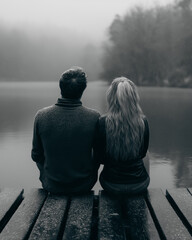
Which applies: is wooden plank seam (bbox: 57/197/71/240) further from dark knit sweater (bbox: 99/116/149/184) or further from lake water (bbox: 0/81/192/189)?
lake water (bbox: 0/81/192/189)

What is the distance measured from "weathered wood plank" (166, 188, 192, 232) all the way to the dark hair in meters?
1.22

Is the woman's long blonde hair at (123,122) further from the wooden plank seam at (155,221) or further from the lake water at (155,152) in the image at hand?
the lake water at (155,152)

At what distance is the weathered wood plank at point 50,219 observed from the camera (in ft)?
8.02

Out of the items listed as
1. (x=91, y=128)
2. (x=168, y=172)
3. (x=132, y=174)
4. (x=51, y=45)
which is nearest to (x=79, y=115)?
(x=91, y=128)

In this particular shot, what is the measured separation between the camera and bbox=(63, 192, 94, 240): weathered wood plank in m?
2.46

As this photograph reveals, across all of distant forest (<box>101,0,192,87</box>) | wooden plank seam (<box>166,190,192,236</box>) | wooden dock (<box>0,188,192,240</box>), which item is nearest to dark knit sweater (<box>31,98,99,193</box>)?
wooden dock (<box>0,188,192,240</box>)

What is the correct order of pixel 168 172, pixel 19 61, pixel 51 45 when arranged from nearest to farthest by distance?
pixel 168 172
pixel 19 61
pixel 51 45

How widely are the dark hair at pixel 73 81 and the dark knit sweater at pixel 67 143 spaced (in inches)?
3.3

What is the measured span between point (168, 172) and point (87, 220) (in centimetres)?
475

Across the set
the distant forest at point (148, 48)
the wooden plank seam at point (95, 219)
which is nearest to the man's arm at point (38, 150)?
the wooden plank seam at point (95, 219)

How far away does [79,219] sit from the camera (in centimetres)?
269

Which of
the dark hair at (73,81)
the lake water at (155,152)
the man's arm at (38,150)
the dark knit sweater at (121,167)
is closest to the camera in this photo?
the dark hair at (73,81)

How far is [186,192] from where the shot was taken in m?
3.32

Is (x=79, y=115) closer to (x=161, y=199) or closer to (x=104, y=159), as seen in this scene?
(x=104, y=159)
